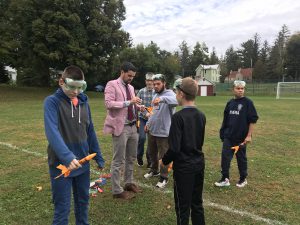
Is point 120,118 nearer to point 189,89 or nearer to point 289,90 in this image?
point 189,89

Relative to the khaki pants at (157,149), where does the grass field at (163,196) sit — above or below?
below

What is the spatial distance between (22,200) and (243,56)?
11295cm

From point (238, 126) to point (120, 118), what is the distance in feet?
7.14

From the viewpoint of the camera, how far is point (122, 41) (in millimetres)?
35625

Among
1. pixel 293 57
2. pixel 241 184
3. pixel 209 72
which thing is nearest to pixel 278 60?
pixel 293 57

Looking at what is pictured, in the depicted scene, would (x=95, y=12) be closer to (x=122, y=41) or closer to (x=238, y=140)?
(x=122, y=41)

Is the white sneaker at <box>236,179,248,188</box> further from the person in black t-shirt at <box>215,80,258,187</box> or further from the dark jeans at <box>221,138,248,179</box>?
the dark jeans at <box>221,138,248,179</box>

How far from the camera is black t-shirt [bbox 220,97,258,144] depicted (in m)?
5.60

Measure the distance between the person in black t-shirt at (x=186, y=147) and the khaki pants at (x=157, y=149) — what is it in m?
2.11

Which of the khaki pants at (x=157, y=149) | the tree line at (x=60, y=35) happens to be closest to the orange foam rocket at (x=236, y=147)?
the khaki pants at (x=157, y=149)

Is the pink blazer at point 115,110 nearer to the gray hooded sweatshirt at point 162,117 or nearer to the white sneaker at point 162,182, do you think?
the gray hooded sweatshirt at point 162,117

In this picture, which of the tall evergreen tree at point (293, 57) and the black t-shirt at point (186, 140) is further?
the tall evergreen tree at point (293, 57)

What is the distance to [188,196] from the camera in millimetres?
3732

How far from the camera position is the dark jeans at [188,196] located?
3691 millimetres
